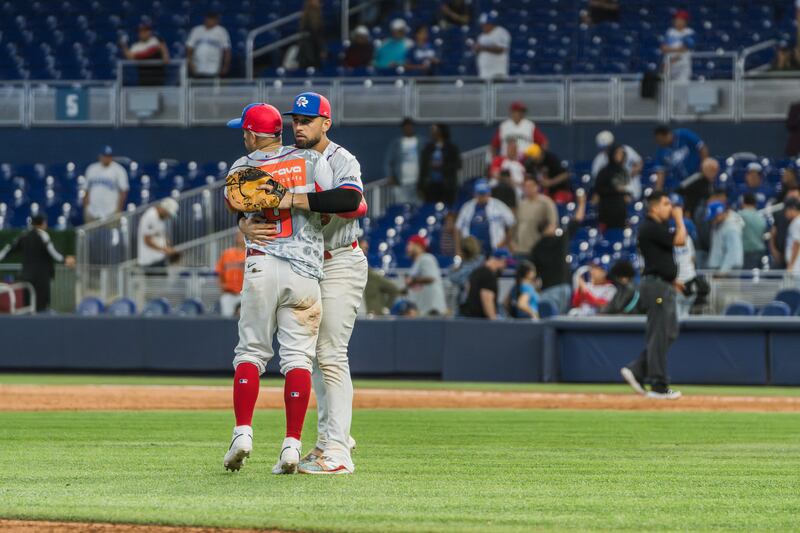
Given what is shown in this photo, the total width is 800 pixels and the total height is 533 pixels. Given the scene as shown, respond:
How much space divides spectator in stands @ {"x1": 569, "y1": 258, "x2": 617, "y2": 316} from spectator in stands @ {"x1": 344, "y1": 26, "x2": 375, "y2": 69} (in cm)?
977

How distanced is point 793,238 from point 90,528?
52.0 feet

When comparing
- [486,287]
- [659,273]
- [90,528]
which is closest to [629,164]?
[486,287]

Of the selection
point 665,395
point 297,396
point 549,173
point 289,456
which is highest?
point 549,173

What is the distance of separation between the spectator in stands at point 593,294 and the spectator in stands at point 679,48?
703 cm

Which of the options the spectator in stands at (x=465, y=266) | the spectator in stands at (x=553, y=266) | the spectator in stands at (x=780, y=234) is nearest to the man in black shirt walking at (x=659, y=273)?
the spectator in stands at (x=465, y=266)

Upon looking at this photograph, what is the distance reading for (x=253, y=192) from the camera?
7.80 m

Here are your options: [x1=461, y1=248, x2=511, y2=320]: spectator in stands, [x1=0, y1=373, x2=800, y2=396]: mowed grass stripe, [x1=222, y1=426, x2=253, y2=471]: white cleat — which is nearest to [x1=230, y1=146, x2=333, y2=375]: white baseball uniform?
[x1=222, y1=426, x2=253, y2=471]: white cleat

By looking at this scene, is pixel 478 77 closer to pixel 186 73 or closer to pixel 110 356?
pixel 186 73

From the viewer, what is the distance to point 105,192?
2595cm

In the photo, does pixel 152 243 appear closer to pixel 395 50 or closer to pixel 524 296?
pixel 524 296

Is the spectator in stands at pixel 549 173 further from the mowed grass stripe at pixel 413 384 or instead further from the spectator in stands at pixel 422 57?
the mowed grass stripe at pixel 413 384

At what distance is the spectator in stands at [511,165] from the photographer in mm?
24328

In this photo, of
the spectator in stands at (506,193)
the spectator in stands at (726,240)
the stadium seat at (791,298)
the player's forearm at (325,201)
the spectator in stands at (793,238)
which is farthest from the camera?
the spectator in stands at (506,193)

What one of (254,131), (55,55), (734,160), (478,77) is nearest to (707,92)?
(734,160)
